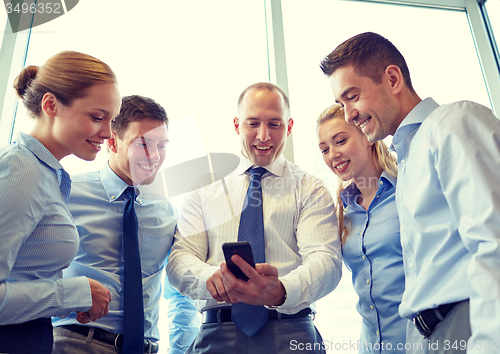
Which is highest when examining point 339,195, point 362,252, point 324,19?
point 324,19

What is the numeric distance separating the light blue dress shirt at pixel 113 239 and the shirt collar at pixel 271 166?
379 millimetres

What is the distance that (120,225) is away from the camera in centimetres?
144

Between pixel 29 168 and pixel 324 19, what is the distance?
7.66 ft

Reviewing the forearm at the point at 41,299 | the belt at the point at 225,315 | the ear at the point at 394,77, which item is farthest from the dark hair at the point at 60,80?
the ear at the point at 394,77

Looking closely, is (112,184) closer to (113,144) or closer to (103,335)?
(113,144)

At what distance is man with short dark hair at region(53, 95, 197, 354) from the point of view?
1.26 meters

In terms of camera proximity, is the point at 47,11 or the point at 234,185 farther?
the point at 47,11

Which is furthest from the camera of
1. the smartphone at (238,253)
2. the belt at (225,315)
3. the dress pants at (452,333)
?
the belt at (225,315)

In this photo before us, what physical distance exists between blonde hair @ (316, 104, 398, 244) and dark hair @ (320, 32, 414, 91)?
35 cm

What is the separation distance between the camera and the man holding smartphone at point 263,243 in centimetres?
117

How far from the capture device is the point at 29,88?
120cm

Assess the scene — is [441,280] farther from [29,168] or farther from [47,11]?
[47,11]

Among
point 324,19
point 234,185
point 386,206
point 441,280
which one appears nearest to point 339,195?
point 386,206

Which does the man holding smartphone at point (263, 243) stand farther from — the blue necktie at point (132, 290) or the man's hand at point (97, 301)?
the man's hand at point (97, 301)
